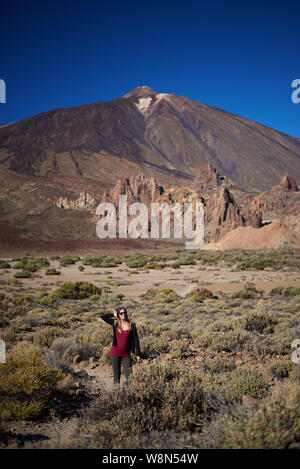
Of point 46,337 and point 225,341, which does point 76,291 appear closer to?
point 46,337

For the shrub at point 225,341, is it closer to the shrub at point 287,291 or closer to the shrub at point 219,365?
the shrub at point 219,365

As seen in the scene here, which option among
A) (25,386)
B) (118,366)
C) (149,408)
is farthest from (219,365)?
(25,386)

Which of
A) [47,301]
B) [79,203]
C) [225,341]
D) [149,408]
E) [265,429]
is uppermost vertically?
[79,203]

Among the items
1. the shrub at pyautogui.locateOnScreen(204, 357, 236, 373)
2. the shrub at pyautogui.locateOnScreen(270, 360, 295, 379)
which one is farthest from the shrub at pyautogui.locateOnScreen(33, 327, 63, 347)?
the shrub at pyautogui.locateOnScreen(270, 360, 295, 379)

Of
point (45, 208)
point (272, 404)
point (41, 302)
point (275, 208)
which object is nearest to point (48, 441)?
point (272, 404)

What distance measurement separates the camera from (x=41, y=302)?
15.4m

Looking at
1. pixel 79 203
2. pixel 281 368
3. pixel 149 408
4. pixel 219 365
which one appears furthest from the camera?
pixel 79 203

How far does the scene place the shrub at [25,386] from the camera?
14.3 ft

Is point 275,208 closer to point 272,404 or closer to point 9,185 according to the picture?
point 272,404

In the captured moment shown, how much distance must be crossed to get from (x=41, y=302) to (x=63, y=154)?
639 feet

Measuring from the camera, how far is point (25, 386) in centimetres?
460

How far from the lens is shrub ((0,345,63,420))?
436 cm

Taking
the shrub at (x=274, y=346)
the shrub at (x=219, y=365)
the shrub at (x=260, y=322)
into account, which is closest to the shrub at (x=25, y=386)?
the shrub at (x=219, y=365)

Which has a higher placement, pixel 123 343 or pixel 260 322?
pixel 123 343
